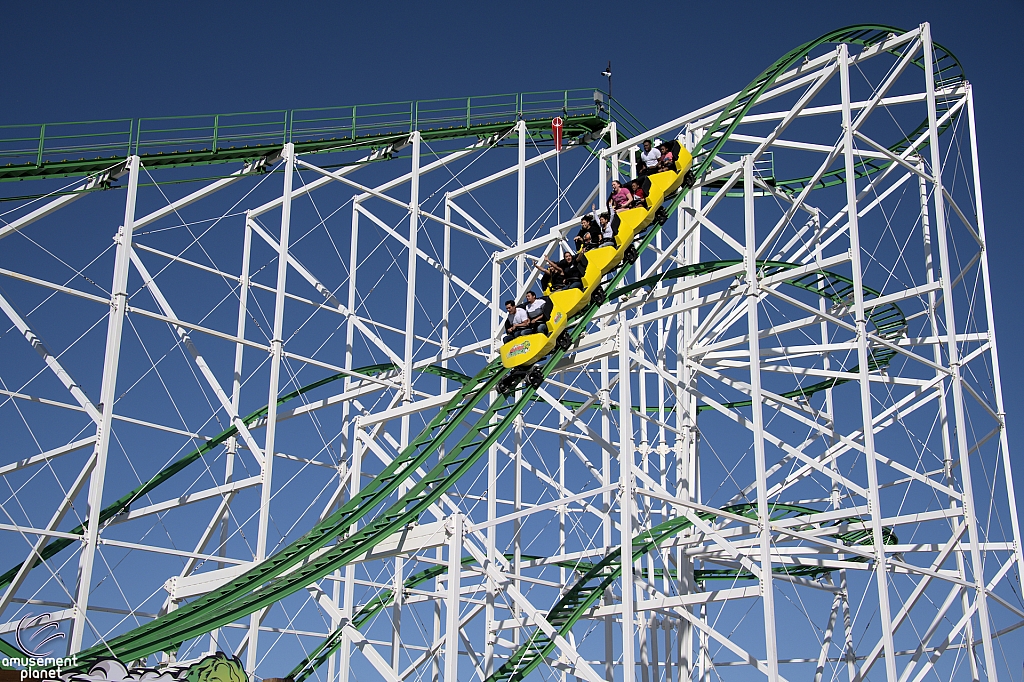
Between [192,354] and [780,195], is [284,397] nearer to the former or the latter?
[192,354]

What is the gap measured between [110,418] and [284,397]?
614 cm

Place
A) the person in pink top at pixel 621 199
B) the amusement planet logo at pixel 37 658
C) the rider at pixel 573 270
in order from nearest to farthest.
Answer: the amusement planet logo at pixel 37 658, the rider at pixel 573 270, the person in pink top at pixel 621 199

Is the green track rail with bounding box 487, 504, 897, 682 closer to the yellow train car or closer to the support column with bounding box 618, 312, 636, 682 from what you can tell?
the support column with bounding box 618, 312, 636, 682

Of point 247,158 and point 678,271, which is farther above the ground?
point 247,158

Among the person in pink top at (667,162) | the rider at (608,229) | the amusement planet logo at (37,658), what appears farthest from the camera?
the person in pink top at (667,162)

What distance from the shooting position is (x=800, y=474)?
54.8 feet

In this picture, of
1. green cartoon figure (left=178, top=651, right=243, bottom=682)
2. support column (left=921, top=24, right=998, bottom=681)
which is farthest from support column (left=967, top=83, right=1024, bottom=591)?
green cartoon figure (left=178, top=651, right=243, bottom=682)

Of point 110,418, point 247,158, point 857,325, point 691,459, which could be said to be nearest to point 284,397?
point 247,158

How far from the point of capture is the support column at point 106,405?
1471 centimetres

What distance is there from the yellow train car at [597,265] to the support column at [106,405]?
17.7 feet

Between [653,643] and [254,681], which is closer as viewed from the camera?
[254,681]

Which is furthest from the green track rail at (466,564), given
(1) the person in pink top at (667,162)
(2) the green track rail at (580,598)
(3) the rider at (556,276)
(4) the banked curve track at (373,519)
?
(1) the person in pink top at (667,162)

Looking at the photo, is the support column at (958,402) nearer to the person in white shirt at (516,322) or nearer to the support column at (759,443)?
the support column at (759,443)

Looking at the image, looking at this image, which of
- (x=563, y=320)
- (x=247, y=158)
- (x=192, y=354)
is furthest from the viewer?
(x=247, y=158)
